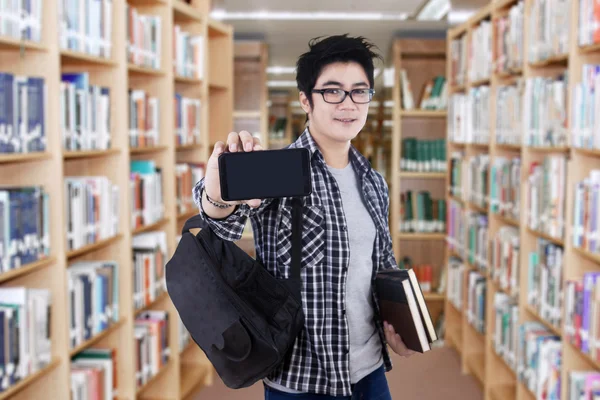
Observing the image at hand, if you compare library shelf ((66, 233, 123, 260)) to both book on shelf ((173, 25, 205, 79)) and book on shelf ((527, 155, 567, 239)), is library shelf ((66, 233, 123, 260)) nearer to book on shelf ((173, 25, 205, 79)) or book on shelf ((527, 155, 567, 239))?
book on shelf ((173, 25, 205, 79))

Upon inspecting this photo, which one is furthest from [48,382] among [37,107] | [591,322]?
[591,322]

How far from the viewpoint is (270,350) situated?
1360mm

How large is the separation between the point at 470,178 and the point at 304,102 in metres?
2.90

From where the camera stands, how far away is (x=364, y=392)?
5.23 feet

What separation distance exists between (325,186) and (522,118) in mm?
1944

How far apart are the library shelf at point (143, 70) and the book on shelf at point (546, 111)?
5.93ft

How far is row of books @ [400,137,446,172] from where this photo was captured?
18.0 ft

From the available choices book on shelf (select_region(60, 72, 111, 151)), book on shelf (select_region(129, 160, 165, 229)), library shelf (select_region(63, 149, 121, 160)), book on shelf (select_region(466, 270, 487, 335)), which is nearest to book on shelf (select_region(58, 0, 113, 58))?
book on shelf (select_region(60, 72, 111, 151))

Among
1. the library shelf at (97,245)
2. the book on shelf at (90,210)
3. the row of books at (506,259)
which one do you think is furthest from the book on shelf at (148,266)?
the row of books at (506,259)

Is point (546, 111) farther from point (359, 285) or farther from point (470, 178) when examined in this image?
point (359, 285)

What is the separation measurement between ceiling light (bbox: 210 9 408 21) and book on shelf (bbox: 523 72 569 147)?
3049mm

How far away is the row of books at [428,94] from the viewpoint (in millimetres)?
5500

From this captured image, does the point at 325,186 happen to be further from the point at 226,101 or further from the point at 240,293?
the point at 226,101

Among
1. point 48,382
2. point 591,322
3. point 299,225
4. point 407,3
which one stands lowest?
point 48,382
